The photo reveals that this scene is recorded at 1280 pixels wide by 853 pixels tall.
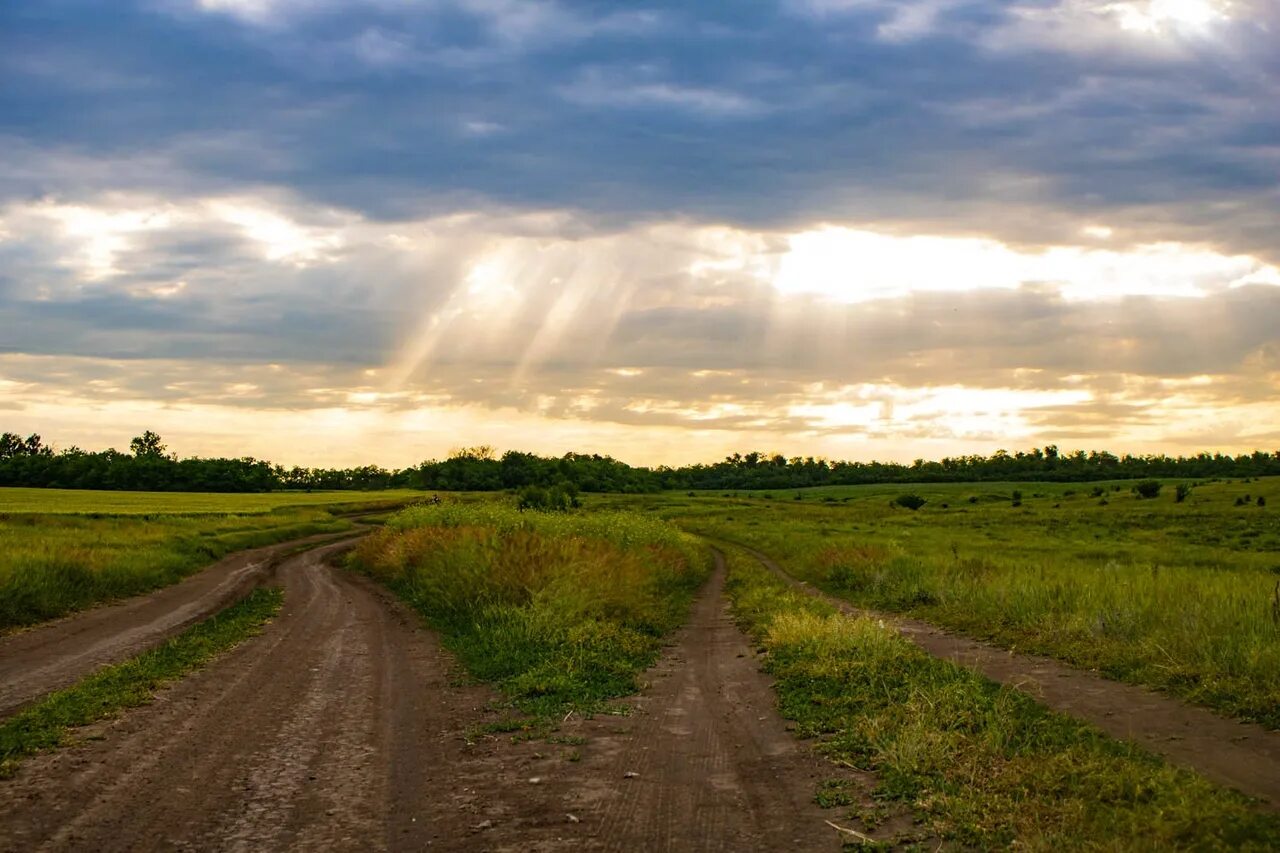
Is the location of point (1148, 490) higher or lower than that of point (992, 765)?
lower

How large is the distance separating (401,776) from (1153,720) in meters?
8.13

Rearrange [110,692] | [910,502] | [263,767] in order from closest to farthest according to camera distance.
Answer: [263,767]
[110,692]
[910,502]

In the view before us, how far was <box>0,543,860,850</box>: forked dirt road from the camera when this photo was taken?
691 centimetres

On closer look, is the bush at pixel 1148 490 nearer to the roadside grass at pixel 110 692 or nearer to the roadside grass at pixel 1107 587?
the roadside grass at pixel 1107 587

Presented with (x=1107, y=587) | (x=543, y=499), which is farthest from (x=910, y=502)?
(x=1107, y=587)

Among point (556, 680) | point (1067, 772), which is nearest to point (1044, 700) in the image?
point (1067, 772)

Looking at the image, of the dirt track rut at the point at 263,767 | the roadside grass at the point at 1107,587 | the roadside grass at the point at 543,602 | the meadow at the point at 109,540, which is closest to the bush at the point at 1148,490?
the roadside grass at the point at 1107,587

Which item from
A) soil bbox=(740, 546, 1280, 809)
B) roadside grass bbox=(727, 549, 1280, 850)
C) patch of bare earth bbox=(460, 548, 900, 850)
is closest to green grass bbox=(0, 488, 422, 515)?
patch of bare earth bbox=(460, 548, 900, 850)

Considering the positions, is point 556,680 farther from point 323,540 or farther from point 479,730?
point 323,540

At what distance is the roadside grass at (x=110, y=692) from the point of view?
9422 mm

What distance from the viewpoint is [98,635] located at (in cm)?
1808

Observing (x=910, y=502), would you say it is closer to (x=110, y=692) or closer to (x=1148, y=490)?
(x=1148, y=490)

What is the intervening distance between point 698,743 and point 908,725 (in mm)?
2174

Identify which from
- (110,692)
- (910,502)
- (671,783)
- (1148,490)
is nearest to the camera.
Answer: (671,783)
